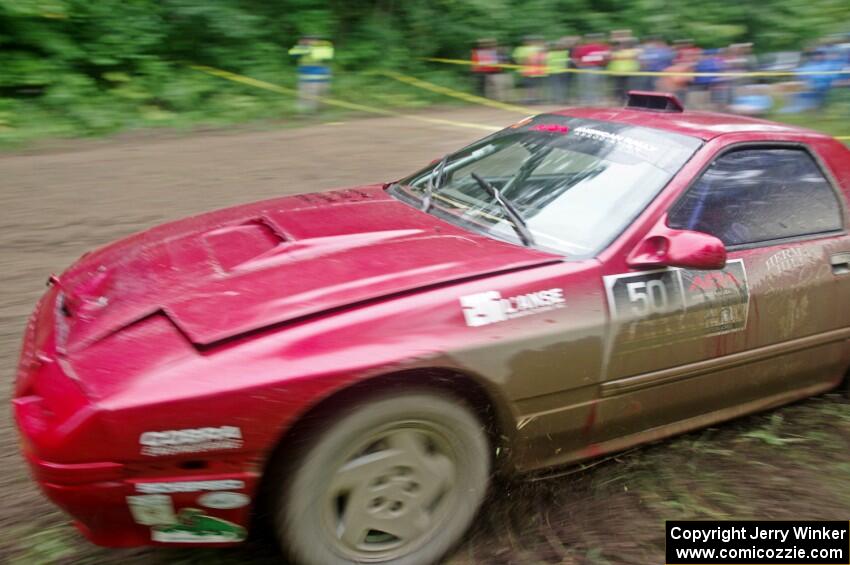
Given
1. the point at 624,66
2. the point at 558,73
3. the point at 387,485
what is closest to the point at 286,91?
the point at 558,73

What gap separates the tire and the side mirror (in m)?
0.90

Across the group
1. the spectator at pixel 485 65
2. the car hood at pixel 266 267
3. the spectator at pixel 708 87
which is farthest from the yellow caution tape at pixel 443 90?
the car hood at pixel 266 267

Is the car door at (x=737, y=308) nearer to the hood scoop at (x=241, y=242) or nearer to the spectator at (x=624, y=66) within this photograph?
the hood scoop at (x=241, y=242)

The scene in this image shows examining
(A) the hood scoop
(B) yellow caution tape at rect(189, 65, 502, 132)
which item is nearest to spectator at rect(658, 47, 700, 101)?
(B) yellow caution tape at rect(189, 65, 502, 132)

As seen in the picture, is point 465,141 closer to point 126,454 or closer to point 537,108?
point 537,108

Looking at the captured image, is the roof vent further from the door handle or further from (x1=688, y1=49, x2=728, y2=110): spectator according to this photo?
(x1=688, y1=49, x2=728, y2=110): spectator

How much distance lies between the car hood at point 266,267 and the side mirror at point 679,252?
0.37 metres

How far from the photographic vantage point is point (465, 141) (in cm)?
1201

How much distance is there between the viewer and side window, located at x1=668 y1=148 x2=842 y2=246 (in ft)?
10.8

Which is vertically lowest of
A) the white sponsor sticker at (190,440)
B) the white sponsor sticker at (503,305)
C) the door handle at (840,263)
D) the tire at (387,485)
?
the tire at (387,485)

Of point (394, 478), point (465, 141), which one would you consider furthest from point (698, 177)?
point (465, 141)

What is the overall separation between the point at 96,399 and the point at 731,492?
2407mm

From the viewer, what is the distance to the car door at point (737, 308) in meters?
2.95

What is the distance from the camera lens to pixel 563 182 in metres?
3.39
